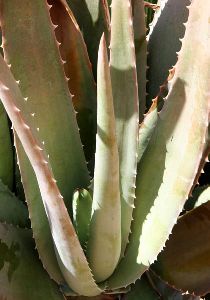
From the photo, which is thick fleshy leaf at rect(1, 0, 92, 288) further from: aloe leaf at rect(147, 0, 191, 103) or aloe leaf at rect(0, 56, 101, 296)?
aloe leaf at rect(147, 0, 191, 103)

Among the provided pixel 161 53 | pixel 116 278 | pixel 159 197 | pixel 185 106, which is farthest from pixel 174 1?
pixel 116 278

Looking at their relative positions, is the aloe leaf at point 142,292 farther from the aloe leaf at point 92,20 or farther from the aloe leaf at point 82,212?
the aloe leaf at point 92,20

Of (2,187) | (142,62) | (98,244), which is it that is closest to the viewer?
(98,244)

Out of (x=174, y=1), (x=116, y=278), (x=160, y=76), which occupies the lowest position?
(x=116, y=278)

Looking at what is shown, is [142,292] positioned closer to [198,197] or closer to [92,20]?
[198,197]

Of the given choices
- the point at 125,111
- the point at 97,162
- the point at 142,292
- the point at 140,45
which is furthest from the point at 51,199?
the point at 140,45

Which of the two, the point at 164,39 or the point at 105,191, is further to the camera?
the point at 164,39

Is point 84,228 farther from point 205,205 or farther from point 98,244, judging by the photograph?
point 205,205
